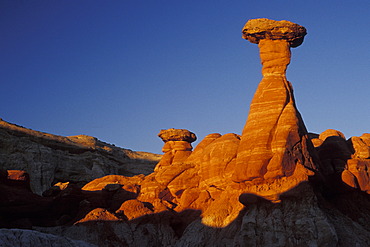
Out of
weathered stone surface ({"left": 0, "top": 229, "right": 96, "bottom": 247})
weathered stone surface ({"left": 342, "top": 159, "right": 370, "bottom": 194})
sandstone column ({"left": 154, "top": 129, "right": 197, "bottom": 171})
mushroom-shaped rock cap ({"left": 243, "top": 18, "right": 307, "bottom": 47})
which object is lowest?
weathered stone surface ({"left": 0, "top": 229, "right": 96, "bottom": 247})

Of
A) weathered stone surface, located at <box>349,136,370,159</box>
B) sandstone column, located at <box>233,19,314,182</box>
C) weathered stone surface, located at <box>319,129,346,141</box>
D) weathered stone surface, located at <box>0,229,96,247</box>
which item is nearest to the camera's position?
weathered stone surface, located at <box>0,229,96,247</box>

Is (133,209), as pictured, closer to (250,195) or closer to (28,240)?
(250,195)

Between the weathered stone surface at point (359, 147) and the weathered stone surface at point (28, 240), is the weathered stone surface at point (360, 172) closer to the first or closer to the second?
the weathered stone surface at point (359, 147)

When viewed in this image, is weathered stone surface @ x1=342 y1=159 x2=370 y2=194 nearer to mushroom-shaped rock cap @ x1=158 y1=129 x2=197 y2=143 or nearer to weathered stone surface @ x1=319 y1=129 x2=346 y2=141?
weathered stone surface @ x1=319 y1=129 x2=346 y2=141

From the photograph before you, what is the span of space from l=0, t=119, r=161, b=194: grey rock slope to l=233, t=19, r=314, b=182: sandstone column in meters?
31.0

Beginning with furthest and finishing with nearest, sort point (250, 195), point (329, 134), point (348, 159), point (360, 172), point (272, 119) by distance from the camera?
point (329, 134)
point (348, 159)
point (360, 172)
point (272, 119)
point (250, 195)

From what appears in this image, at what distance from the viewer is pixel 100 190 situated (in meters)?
41.2

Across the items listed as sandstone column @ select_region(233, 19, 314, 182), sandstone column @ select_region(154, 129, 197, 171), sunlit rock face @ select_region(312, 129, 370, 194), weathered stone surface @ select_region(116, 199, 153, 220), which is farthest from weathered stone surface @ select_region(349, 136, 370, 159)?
sandstone column @ select_region(154, 129, 197, 171)

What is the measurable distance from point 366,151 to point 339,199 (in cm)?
432

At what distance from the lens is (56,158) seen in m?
65.1

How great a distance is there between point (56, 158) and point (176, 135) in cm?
2068

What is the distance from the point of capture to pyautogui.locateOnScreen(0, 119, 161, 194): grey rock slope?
60.8 m

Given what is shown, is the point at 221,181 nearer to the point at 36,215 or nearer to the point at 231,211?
the point at 231,211

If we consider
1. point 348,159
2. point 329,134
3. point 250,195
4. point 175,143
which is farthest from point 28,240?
point 175,143
